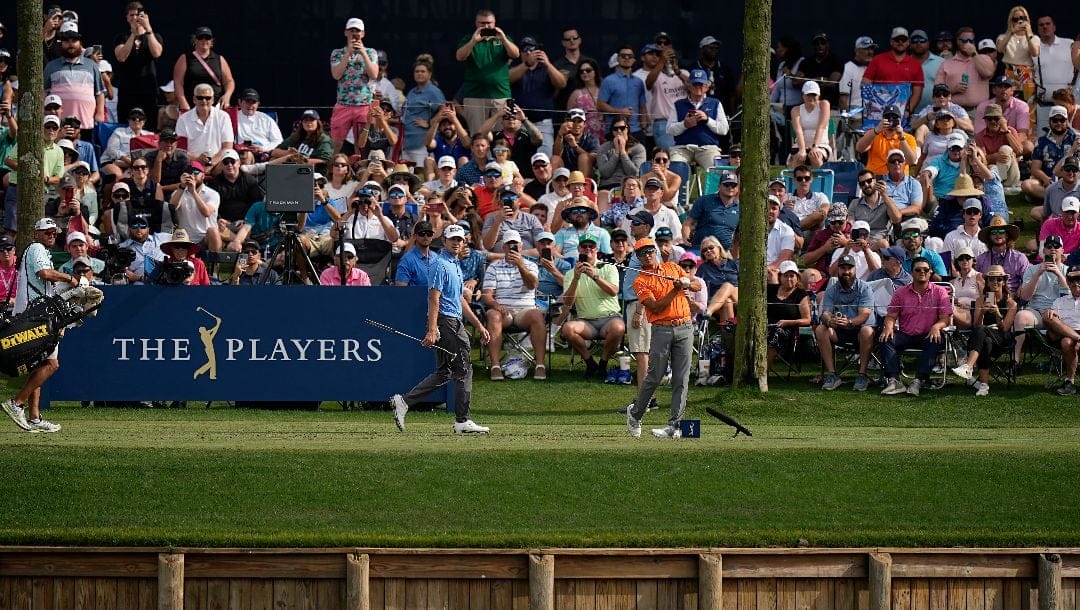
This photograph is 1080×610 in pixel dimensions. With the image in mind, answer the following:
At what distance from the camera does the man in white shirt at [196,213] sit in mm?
21531

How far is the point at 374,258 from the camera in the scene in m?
20.5

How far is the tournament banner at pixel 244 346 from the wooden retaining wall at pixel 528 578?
5.52 meters

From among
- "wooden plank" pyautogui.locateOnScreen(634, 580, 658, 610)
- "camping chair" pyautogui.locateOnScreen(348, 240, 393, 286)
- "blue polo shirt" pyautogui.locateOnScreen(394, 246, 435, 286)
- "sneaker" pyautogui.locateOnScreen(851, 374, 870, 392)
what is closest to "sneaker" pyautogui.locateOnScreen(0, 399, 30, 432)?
"blue polo shirt" pyautogui.locateOnScreen(394, 246, 435, 286)

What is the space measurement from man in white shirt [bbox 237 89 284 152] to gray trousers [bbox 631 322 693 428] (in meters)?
9.97

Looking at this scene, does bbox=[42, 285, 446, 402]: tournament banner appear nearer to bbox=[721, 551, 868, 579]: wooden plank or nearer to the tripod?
the tripod

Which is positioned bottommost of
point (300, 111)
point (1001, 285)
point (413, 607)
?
point (413, 607)

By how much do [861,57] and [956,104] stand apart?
1.54m

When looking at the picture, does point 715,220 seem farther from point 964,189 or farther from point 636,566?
point 636,566

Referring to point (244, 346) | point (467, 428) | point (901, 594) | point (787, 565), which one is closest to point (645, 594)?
point (787, 565)

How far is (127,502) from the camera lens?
514 inches

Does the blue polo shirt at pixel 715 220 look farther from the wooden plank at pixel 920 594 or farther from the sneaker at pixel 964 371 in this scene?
the wooden plank at pixel 920 594

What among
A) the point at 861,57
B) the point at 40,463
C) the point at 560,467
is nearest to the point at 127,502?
the point at 40,463

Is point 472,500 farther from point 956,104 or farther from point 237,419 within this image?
point 956,104

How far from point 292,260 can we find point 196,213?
301cm
